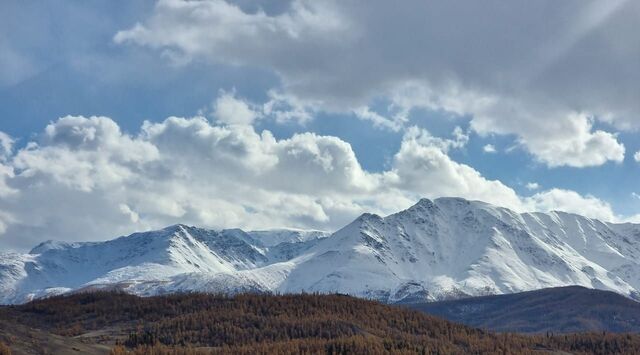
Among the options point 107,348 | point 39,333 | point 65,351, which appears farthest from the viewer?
point 107,348

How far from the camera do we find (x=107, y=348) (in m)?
198

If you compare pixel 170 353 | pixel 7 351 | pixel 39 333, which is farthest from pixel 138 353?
pixel 7 351

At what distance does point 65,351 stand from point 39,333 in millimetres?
16562

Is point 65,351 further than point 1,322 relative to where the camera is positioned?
No

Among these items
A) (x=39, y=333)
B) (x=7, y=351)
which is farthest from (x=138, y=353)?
(x=7, y=351)

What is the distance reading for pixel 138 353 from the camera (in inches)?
7613

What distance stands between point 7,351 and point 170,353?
184 feet

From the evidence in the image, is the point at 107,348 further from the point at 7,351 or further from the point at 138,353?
the point at 7,351

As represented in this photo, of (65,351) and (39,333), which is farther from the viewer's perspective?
(39,333)

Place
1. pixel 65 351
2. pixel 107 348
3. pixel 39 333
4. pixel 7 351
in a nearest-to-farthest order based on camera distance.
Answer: pixel 7 351
pixel 65 351
pixel 39 333
pixel 107 348

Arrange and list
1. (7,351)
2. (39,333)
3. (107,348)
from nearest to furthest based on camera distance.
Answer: (7,351) < (39,333) < (107,348)

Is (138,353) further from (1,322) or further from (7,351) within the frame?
(7,351)

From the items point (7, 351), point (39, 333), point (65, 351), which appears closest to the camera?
point (7, 351)

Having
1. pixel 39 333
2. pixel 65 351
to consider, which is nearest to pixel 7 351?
pixel 65 351
